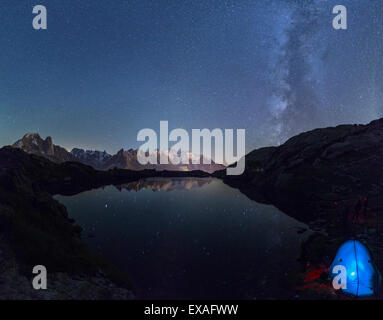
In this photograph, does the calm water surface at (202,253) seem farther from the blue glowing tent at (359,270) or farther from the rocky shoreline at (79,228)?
the blue glowing tent at (359,270)

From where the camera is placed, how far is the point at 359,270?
1092 centimetres

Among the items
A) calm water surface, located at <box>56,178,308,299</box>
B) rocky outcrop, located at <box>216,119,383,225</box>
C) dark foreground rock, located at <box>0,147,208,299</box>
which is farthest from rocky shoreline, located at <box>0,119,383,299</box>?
calm water surface, located at <box>56,178,308,299</box>

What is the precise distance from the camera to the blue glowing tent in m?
10.7

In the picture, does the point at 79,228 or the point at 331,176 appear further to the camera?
the point at 331,176

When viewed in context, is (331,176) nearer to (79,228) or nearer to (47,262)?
(79,228)

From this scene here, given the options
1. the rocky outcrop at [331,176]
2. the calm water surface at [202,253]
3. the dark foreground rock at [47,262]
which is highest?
the rocky outcrop at [331,176]

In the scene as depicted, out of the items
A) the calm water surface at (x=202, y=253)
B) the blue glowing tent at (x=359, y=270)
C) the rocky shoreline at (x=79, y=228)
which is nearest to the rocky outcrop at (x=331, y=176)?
the rocky shoreline at (x=79, y=228)

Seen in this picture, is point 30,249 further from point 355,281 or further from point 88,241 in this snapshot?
point 355,281

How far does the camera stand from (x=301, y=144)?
87.1 m

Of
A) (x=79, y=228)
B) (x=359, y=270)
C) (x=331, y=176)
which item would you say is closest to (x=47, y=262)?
(x=79, y=228)

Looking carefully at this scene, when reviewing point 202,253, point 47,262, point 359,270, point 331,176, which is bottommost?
point 202,253

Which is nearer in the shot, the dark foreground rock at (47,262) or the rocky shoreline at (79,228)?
the dark foreground rock at (47,262)

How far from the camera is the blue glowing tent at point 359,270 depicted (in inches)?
421
